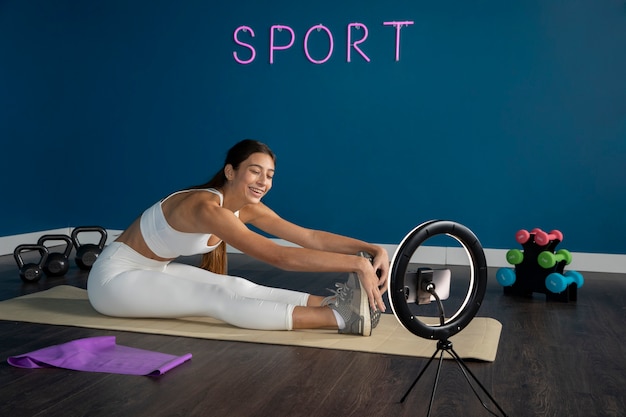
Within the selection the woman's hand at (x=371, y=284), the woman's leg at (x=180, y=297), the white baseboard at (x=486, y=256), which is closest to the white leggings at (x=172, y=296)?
the woman's leg at (x=180, y=297)

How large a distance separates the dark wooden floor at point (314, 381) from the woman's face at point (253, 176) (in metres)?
0.63

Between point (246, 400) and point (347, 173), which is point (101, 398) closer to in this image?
point (246, 400)

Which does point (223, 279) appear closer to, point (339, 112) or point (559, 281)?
point (559, 281)

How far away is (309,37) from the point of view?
5.38 metres

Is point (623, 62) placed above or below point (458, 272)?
above

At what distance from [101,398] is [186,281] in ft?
3.12

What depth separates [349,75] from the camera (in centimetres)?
530

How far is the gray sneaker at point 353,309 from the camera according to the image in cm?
285

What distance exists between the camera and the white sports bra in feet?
10.2

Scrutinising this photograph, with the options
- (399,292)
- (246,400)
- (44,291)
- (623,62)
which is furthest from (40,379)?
(623,62)

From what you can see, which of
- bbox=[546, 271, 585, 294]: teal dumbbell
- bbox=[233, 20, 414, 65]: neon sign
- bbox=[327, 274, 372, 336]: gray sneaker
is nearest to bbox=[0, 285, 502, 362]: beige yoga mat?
bbox=[327, 274, 372, 336]: gray sneaker

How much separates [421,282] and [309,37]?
3721 millimetres

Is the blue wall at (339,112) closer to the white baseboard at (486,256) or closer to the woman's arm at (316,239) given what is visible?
the white baseboard at (486,256)

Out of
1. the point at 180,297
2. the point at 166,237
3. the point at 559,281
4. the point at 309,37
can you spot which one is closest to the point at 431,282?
the point at 180,297
